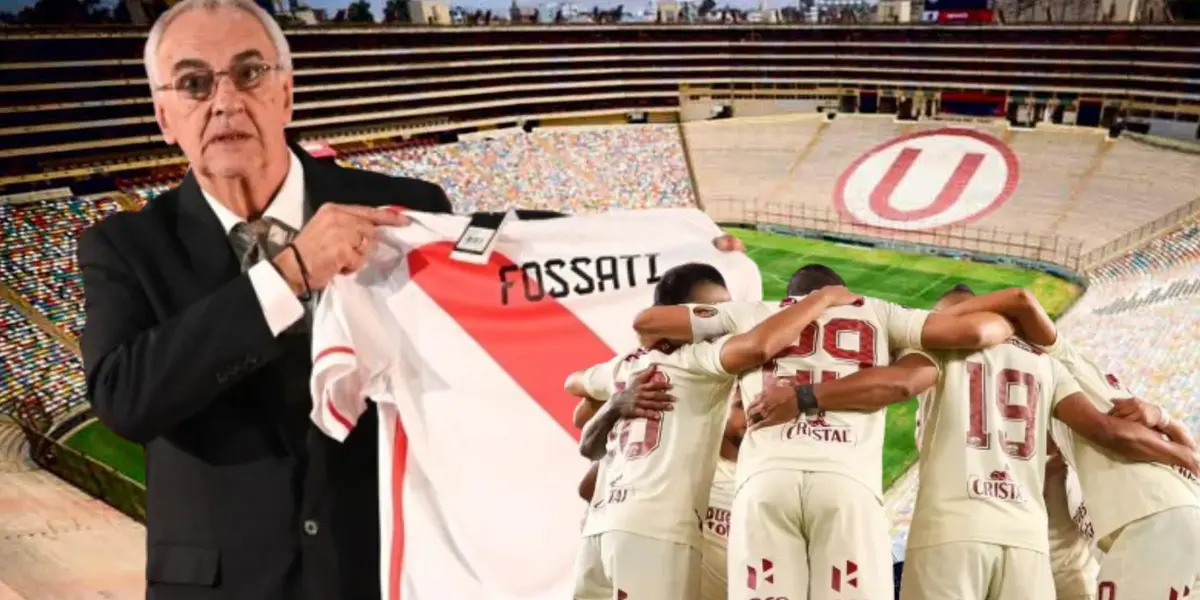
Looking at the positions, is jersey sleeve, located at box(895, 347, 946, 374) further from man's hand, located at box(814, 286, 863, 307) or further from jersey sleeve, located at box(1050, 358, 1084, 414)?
jersey sleeve, located at box(1050, 358, 1084, 414)

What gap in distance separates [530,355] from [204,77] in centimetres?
175

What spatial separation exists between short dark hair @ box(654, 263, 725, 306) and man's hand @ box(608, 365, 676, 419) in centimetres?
35

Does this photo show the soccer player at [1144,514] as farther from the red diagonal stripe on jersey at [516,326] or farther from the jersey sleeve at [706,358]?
the red diagonal stripe on jersey at [516,326]

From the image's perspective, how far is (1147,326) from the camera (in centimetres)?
1246

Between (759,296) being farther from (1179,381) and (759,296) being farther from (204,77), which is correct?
(1179,381)

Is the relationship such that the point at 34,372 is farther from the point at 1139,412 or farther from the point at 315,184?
the point at 1139,412

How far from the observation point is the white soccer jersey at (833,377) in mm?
2902

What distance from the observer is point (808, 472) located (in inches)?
113

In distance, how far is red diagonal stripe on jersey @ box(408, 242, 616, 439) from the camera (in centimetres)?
329

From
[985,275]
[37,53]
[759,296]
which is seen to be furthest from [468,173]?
[759,296]

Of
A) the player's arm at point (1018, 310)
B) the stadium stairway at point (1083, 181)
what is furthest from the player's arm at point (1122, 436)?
the stadium stairway at point (1083, 181)

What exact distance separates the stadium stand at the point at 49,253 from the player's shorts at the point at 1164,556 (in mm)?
14886

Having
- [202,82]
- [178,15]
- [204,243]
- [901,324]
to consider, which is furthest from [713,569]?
[178,15]

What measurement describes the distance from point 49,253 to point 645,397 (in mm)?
16739
